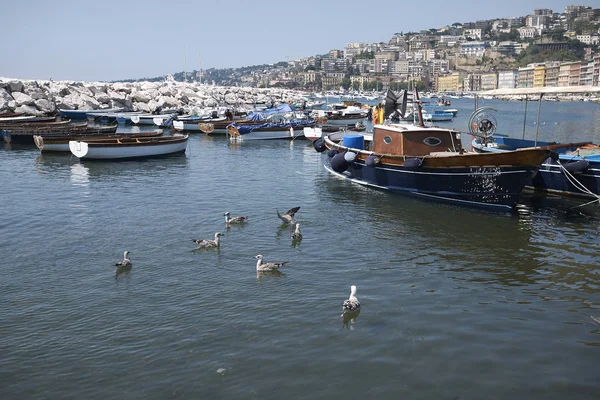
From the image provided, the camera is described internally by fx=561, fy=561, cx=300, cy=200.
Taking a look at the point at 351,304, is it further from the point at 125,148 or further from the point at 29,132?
the point at 29,132

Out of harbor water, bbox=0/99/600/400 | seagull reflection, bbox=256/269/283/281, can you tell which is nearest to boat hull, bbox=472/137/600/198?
harbor water, bbox=0/99/600/400

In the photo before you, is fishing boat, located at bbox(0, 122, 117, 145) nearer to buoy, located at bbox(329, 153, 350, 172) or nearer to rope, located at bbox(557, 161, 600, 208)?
buoy, located at bbox(329, 153, 350, 172)

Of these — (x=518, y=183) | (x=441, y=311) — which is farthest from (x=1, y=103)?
(x=441, y=311)

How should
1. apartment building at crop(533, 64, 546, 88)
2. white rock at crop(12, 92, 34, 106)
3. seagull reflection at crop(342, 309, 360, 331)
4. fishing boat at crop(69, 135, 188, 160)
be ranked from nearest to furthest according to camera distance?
seagull reflection at crop(342, 309, 360, 331)
fishing boat at crop(69, 135, 188, 160)
white rock at crop(12, 92, 34, 106)
apartment building at crop(533, 64, 546, 88)

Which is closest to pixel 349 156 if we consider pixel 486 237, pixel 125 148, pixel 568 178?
pixel 486 237

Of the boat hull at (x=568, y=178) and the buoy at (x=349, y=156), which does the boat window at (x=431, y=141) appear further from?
the boat hull at (x=568, y=178)

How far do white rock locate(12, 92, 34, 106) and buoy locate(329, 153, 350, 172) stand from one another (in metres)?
44.9

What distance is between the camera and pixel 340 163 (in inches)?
993

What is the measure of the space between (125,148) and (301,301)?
80.0 ft

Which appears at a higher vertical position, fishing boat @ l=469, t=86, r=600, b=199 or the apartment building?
the apartment building

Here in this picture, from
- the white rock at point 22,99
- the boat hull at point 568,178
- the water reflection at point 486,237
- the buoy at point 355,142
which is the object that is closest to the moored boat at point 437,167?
the water reflection at point 486,237

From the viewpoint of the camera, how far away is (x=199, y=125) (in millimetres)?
52625

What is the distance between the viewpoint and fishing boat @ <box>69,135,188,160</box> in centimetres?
3259

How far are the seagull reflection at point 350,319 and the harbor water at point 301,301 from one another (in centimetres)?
4
